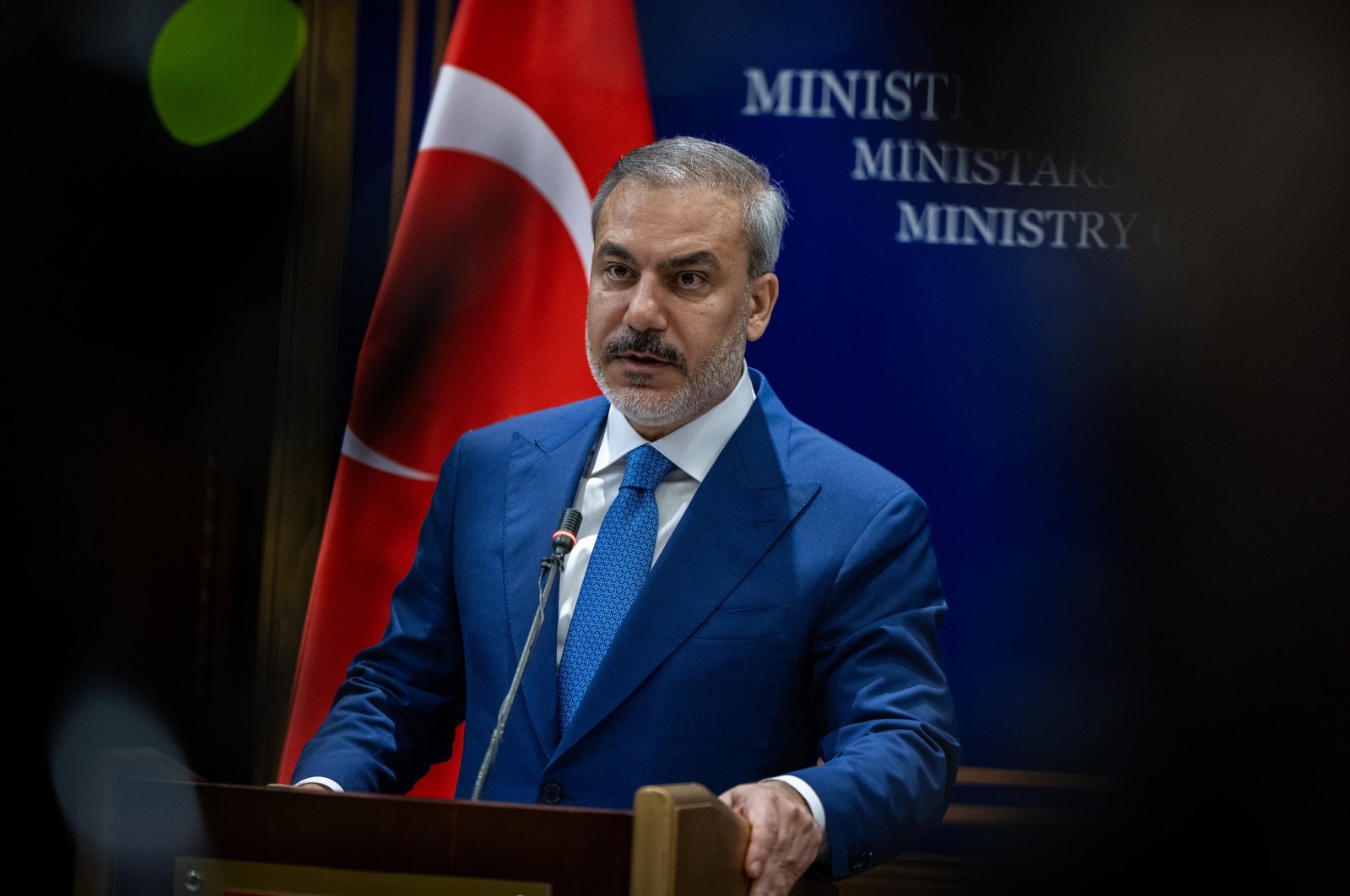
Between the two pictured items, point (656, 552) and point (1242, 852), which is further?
point (1242, 852)

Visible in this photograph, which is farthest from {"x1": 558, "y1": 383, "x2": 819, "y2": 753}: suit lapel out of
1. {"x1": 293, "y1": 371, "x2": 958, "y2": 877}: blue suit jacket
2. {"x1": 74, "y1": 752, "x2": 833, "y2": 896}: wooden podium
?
{"x1": 74, "y1": 752, "x2": 833, "y2": 896}: wooden podium

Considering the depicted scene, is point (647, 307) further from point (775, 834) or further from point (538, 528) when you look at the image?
point (775, 834)

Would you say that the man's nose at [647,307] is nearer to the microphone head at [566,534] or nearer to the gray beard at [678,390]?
the gray beard at [678,390]

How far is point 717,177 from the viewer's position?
2.11m

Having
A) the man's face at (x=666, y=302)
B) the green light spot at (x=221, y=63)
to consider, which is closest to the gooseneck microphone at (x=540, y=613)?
the man's face at (x=666, y=302)

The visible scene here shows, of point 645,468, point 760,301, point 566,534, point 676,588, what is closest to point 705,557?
point 676,588

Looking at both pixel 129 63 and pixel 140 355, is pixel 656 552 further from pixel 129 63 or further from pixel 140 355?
pixel 129 63

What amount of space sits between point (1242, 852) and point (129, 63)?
2656 mm

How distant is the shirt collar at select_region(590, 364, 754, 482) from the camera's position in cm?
209

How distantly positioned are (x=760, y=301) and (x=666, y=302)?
0.67 feet

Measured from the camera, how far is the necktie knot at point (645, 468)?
6.75ft

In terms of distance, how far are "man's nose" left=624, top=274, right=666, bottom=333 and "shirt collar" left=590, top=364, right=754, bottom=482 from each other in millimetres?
157

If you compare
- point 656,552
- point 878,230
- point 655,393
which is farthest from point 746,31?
point 656,552

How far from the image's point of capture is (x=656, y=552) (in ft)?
6.60
